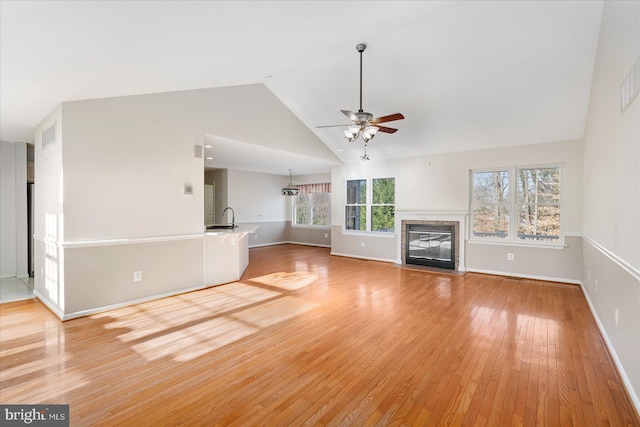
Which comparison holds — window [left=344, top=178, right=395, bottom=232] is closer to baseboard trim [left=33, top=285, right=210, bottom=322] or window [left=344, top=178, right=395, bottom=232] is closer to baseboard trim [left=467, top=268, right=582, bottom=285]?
baseboard trim [left=467, top=268, right=582, bottom=285]

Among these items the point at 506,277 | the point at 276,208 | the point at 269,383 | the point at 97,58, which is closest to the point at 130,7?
the point at 97,58

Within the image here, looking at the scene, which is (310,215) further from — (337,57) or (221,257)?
(337,57)

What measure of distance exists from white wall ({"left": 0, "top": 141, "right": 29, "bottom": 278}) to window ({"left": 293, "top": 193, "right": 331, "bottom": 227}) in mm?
7317

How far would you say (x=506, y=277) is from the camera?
19.1ft

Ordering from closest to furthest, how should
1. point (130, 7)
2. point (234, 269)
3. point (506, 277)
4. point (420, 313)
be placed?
point (130, 7) → point (420, 313) → point (234, 269) → point (506, 277)

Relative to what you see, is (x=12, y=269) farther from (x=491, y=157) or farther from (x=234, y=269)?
(x=491, y=157)

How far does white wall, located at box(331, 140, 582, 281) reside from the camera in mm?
5285

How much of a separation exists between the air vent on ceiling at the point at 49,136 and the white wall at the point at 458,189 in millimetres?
6033

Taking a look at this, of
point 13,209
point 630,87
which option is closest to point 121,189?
point 13,209

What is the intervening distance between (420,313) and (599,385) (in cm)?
177

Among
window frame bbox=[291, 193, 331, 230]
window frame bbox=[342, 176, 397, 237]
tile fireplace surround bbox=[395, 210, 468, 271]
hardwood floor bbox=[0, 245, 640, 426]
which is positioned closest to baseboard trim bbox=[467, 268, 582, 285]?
tile fireplace surround bbox=[395, 210, 468, 271]

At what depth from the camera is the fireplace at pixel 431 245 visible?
6520mm

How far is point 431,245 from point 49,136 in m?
7.01

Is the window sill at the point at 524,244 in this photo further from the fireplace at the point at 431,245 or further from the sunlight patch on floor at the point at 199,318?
the sunlight patch on floor at the point at 199,318
